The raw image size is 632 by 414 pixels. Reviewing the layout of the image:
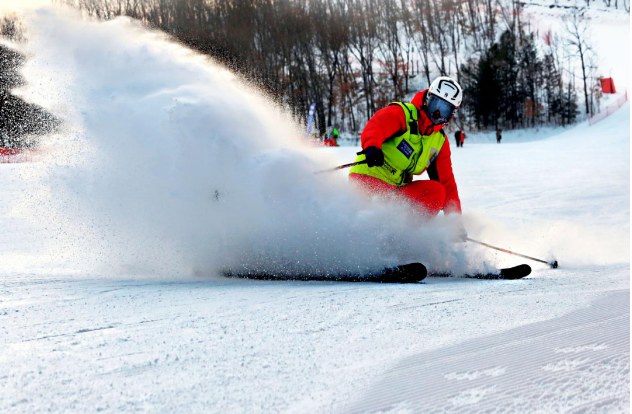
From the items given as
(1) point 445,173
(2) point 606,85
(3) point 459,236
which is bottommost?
(3) point 459,236

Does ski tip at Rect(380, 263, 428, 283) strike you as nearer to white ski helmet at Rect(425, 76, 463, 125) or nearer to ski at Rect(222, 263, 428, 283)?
ski at Rect(222, 263, 428, 283)

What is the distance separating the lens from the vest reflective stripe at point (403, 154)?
4.98m

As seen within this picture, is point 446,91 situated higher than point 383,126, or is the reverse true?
point 446,91

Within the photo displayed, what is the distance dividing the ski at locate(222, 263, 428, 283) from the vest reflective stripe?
1298 millimetres

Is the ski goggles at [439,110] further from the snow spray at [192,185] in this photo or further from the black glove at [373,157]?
the snow spray at [192,185]

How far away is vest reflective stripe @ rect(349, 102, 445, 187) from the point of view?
16.3 ft

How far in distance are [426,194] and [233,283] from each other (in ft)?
6.75

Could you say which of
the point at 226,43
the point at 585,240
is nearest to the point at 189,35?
the point at 226,43

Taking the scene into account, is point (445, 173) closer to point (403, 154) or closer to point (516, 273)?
point (403, 154)

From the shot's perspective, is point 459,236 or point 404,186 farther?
point 404,186

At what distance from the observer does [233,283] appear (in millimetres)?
3779

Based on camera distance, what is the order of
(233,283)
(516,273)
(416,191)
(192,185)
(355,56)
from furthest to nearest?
(355,56)
(416,191)
(192,185)
(516,273)
(233,283)

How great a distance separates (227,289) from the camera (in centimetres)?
336

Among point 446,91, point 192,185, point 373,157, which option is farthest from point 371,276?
point 446,91
